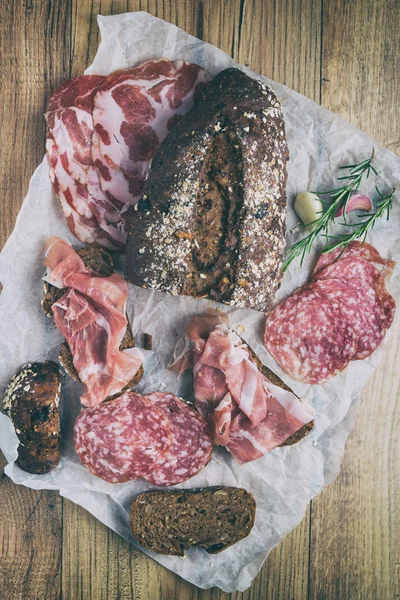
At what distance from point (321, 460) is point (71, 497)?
34.3 inches

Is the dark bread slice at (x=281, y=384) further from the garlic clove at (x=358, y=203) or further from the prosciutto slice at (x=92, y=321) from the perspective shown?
the garlic clove at (x=358, y=203)

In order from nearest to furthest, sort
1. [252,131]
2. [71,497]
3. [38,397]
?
[252,131] < [38,397] < [71,497]

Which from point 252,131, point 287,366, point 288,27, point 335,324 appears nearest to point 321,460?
point 287,366

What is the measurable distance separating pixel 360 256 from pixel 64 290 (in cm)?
103

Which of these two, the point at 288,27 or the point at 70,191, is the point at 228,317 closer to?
the point at 70,191

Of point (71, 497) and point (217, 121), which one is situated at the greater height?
point (217, 121)

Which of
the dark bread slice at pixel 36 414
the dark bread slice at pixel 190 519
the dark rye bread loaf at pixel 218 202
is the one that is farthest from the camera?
the dark bread slice at pixel 190 519

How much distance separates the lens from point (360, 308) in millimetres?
1894

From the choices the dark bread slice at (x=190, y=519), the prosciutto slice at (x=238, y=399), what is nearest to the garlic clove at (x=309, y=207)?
the prosciutto slice at (x=238, y=399)

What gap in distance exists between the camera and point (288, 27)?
1829 millimetres

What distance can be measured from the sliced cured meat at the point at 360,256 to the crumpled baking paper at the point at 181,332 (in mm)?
28

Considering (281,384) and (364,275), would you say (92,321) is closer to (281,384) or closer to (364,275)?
(281,384)

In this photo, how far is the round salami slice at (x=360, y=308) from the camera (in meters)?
1.88

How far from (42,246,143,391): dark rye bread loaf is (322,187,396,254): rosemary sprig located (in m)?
0.74
